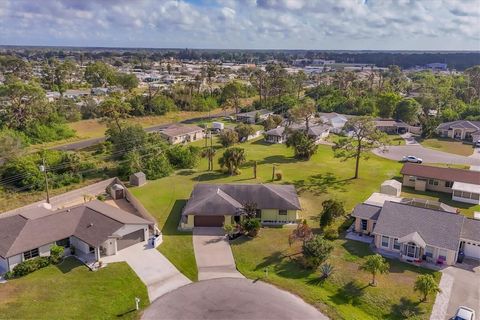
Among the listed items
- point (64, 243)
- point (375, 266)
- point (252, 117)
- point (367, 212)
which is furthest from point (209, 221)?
point (252, 117)

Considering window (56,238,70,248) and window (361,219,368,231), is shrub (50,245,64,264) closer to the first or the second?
window (56,238,70,248)

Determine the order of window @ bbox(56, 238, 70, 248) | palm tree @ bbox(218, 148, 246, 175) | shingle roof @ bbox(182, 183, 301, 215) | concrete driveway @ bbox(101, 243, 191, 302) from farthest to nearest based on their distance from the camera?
1. palm tree @ bbox(218, 148, 246, 175)
2. shingle roof @ bbox(182, 183, 301, 215)
3. window @ bbox(56, 238, 70, 248)
4. concrete driveway @ bbox(101, 243, 191, 302)

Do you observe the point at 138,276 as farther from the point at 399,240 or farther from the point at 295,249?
the point at 399,240

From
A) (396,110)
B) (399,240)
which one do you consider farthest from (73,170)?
(396,110)

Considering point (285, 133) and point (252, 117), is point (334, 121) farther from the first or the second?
point (285, 133)

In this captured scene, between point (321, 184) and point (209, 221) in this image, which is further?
point (321, 184)

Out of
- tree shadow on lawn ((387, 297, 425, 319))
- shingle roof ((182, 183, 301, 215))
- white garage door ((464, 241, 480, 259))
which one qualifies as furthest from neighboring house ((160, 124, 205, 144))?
tree shadow on lawn ((387, 297, 425, 319))

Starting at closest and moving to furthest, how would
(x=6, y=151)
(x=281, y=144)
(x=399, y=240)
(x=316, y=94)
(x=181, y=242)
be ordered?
(x=399, y=240) → (x=181, y=242) → (x=6, y=151) → (x=281, y=144) → (x=316, y=94)
